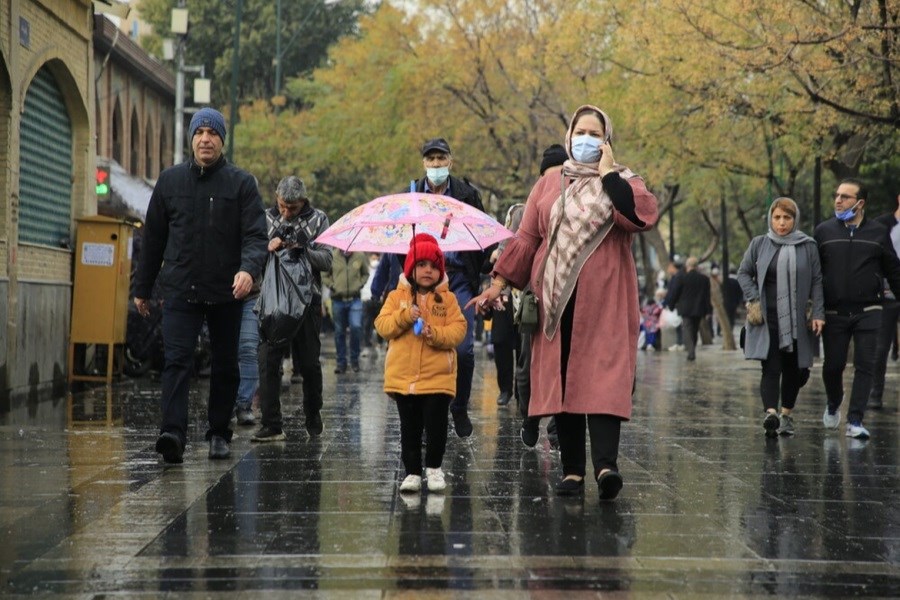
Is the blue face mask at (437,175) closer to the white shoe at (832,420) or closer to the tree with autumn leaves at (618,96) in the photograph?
the white shoe at (832,420)

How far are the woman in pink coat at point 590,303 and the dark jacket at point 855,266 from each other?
4.34 m

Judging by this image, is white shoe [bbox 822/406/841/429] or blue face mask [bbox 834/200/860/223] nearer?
blue face mask [bbox 834/200/860/223]

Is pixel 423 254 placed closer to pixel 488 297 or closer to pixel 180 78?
pixel 488 297

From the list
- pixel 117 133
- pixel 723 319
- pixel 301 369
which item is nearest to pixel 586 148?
pixel 301 369

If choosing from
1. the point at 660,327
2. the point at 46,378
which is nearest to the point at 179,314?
the point at 46,378

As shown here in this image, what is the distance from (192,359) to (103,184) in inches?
605

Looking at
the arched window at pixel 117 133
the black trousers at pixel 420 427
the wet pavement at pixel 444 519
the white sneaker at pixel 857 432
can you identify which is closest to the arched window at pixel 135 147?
the arched window at pixel 117 133

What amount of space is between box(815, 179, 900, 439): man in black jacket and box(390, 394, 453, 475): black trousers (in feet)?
15.9

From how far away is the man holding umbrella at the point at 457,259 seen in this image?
9898mm

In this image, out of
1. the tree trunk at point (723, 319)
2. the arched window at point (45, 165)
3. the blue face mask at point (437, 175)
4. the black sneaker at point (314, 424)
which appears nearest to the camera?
the blue face mask at point (437, 175)

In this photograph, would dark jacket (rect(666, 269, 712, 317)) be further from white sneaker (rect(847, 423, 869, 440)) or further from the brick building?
white sneaker (rect(847, 423, 869, 440))

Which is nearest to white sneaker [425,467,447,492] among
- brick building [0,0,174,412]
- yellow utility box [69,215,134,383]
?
brick building [0,0,174,412]

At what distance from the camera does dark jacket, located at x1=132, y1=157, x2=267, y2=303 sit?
354 inches

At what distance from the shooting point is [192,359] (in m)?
9.11
